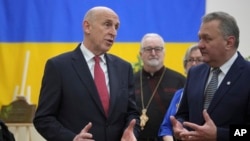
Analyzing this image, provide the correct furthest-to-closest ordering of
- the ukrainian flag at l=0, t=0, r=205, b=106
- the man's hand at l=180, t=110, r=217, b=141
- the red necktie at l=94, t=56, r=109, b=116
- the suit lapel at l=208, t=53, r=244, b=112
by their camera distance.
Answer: the ukrainian flag at l=0, t=0, r=205, b=106 → the red necktie at l=94, t=56, r=109, b=116 → the suit lapel at l=208, t=53, r=244, b=112 → the man's hand at l=180, t=110, r=217, b=141

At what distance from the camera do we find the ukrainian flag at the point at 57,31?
5.58 m

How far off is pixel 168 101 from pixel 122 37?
158 centimetres

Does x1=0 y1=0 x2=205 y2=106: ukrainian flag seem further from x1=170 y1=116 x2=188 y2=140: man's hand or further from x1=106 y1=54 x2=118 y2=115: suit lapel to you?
x1=170 y1=116 x2=188 y2=140: man's hand

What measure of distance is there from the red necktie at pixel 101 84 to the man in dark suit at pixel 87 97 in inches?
0.6

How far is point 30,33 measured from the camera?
5.61 meters

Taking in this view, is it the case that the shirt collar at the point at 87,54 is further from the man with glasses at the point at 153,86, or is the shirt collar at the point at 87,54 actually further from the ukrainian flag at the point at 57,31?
the ukrainian flag at the point at 57,31

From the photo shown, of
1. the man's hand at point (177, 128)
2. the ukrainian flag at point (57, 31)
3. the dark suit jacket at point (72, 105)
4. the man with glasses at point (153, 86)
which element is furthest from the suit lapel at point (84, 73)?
the ukrainian flag at point (57, 31)

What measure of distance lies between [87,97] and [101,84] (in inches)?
5.3

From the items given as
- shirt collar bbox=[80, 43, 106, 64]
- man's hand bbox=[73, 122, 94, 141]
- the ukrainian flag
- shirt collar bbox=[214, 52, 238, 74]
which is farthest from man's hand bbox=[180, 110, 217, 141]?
the ukrainian flag

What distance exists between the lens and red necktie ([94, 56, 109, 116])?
9.77 feet

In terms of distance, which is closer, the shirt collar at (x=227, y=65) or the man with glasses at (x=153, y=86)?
the shirt collar at (x=227, y=65)

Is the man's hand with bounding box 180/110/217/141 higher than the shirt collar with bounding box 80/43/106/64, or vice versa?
the shirt collar with bounding box 80/43/106/64

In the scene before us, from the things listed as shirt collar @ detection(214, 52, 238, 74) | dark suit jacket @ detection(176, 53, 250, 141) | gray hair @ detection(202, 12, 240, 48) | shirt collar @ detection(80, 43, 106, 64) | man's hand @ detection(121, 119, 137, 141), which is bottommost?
man's hand @ detection(121, 119, 137, 141)

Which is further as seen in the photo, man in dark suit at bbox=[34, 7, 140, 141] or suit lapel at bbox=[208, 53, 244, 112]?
man in dark suit at bbox=[34, 7, 140, 141]
